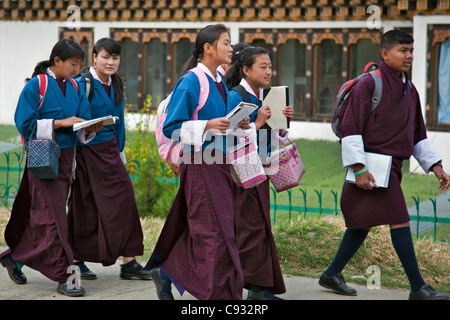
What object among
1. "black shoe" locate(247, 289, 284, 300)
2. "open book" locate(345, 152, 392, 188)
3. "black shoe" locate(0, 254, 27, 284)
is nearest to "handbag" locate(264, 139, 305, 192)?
"open book" locate(345, 152, 392, 188)

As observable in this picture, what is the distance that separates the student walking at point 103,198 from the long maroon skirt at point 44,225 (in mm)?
226

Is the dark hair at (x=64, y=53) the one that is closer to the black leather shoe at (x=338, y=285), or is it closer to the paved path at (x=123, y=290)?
the paved path at (x=123, y=290)

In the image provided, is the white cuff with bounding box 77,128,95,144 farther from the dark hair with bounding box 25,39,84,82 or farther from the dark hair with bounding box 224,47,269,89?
the dark hair with bounding box 224,47,269,89

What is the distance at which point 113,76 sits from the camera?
17.3ft

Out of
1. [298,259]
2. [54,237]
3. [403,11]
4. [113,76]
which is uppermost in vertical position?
[403,11]

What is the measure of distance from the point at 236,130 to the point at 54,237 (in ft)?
4.64

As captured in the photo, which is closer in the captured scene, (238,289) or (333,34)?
(238,289)

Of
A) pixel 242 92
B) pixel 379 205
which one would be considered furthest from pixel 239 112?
pixel 379 205

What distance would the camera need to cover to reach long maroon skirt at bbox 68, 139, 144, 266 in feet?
16.5

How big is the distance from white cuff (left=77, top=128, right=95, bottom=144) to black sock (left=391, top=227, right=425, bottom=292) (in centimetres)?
208

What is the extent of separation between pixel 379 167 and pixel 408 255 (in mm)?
558

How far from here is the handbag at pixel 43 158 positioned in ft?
15.1

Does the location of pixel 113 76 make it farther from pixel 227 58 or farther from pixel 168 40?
pixel 168 40

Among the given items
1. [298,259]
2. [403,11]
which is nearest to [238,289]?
[298,259]
